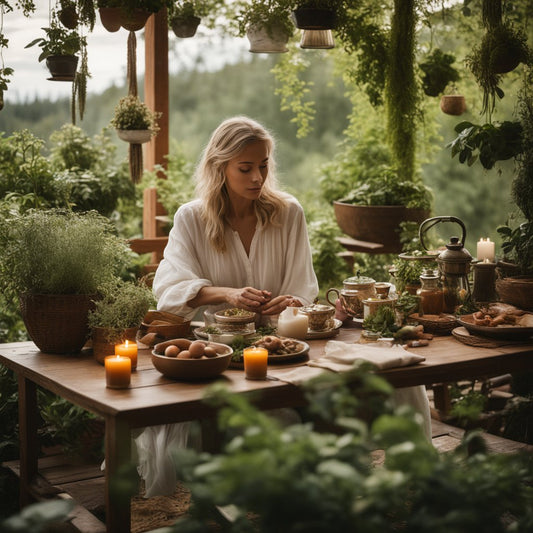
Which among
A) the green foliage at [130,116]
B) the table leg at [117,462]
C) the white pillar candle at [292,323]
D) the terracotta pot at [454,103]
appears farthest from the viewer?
the terracotta pot at [454,103]

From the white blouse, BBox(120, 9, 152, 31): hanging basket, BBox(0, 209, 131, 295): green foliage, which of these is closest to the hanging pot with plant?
BBox(120, 9, 152, 31): hanging basket

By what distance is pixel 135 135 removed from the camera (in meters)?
4.50

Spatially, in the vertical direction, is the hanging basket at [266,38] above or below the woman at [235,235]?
above

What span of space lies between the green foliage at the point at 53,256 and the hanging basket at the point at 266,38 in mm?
1988

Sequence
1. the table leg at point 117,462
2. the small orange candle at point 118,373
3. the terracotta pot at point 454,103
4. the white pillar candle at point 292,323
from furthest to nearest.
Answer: the terracotta pot at point 454,103, the white pillar candle at point 292,323, the small orange candle at point 118,373, the table leg at point 117,462

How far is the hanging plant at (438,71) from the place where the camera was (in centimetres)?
493

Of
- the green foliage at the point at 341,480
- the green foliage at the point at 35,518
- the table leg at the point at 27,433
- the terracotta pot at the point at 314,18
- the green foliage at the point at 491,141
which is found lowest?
the table leg at the point at 27,433

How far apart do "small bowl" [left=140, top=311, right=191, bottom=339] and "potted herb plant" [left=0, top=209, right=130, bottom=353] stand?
0.24 m

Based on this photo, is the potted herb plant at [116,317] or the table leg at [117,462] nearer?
the table leg at [117,462]

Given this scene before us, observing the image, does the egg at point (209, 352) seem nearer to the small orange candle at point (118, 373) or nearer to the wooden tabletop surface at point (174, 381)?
the wooden tabletop surface at point (174, 381)

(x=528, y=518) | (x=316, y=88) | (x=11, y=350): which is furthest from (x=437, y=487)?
(x=316, y=88)

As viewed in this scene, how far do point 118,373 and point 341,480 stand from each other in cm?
Answer: 131

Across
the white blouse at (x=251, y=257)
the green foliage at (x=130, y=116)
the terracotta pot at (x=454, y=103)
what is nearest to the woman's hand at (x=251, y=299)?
the white blouse at (x=251, y=257)

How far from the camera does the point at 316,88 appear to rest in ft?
29.6
